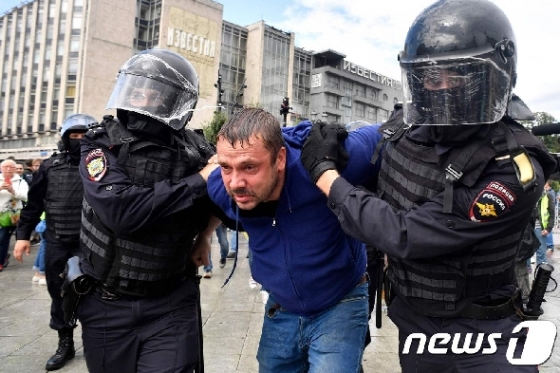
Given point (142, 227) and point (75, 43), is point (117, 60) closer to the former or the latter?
point (75, 43)

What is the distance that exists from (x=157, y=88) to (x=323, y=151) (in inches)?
47.5

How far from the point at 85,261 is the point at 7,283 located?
5.43 meters

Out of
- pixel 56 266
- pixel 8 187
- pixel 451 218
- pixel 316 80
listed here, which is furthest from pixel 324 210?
pixel 316 80

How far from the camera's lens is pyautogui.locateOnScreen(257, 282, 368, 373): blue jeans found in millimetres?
2070

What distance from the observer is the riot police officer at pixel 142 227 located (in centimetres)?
229

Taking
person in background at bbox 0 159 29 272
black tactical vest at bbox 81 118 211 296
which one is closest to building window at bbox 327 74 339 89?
person in background at bbox 0 159 29 272

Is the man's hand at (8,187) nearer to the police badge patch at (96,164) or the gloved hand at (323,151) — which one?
the police badge patch at (96,164)

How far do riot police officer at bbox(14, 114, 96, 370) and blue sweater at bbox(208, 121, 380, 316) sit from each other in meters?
2.45

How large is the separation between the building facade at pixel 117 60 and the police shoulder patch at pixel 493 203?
1349 inches

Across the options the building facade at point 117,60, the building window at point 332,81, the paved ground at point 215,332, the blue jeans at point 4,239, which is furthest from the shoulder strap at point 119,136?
the building window at point 332,81

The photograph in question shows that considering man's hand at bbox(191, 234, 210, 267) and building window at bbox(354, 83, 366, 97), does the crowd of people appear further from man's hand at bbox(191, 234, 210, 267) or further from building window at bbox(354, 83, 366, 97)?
building window at bbox(354, 83, 366, 97)

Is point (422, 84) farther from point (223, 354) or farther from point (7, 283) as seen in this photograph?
point (7, 283)

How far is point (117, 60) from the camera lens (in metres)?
41.4

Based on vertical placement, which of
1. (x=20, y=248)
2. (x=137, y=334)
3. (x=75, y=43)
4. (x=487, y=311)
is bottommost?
(x=137, y=334)
